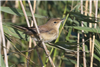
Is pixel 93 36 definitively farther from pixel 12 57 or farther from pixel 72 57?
pixel 12 57

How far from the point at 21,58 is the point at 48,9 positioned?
1.05m

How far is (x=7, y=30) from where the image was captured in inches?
69.6

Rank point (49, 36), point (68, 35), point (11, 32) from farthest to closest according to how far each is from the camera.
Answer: point (68, 35) < point (49, 36) < point (11, 32)

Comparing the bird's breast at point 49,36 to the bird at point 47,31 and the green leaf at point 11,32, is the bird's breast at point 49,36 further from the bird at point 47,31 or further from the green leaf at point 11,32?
the green leaf at point 11,32

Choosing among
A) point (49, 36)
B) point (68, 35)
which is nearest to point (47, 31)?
point (49, 36)

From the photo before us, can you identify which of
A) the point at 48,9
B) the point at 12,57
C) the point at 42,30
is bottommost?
the point at 12,57

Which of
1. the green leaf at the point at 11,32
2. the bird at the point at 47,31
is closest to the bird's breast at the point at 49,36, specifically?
the bird at the point at 47,31

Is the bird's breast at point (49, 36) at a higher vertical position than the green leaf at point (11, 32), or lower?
lower

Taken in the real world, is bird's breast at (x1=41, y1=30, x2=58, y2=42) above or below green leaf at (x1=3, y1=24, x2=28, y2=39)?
below

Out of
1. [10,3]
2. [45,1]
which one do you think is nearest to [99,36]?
[45,1]

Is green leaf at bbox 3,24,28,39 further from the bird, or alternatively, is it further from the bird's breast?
the bird's breast

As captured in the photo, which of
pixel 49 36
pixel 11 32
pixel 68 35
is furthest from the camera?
pixel 68 35

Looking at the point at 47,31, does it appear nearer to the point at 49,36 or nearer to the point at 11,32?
the point at 49,36

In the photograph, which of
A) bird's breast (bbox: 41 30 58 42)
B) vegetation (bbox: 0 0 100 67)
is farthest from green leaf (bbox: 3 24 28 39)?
bird's breast (bbox: 41 30 58 42)
